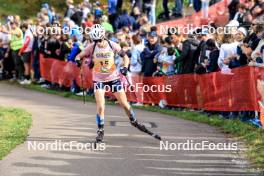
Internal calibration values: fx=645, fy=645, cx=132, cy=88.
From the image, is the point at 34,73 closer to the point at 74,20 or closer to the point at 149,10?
the point at 74,20

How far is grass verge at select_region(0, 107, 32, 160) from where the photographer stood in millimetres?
12064

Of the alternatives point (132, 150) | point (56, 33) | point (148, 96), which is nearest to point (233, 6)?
point (148, 96)

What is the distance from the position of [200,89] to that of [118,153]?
5.50m

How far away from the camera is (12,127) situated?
46.5ft

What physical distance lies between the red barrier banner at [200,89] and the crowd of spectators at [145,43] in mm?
220

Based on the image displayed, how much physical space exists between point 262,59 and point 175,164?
3.90 meters

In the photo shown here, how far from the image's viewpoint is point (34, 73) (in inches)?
972

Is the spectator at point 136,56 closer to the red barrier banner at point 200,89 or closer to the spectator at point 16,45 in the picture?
the red barrier banner at point 200,89

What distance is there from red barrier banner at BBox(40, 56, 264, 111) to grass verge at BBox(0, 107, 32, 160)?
1826 millimetres

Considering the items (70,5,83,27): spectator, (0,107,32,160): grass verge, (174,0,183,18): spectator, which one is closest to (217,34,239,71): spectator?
(0,107,32,160): grass verge

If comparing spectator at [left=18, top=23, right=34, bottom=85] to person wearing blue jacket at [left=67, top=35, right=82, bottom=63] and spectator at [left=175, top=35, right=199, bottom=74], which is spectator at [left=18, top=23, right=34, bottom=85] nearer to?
person wearing blue jacket at [left=67, top=35, right=82, bottom=63]

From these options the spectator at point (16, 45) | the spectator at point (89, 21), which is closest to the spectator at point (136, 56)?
the spectator at point (89, 21)

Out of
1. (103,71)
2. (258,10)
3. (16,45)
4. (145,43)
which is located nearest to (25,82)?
(16,45)

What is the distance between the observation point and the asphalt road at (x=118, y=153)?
10008mm
